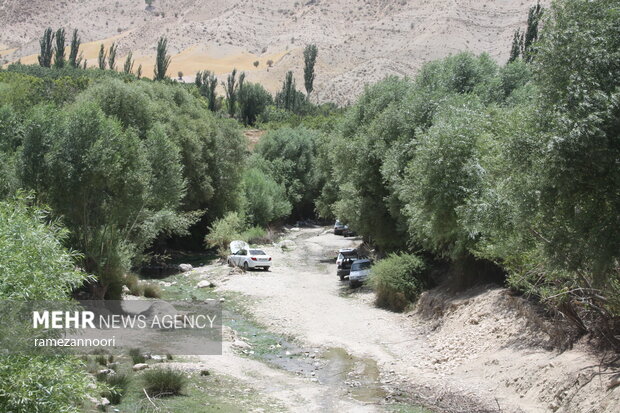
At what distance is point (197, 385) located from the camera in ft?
64.9

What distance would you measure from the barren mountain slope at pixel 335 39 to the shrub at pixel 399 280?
108 m

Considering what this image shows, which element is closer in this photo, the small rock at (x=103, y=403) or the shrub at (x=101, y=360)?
the small rock at (x=103, y=403)

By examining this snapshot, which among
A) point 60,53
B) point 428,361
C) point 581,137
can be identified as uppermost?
point 60,53

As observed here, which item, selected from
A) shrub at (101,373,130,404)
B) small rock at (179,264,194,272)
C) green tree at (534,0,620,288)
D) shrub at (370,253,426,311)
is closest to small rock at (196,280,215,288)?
small rock at (179,264,194,272)

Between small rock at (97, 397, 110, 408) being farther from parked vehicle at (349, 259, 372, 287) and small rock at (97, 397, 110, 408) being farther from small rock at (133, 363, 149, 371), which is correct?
parked vehicle at (349, 259, 372, 287)

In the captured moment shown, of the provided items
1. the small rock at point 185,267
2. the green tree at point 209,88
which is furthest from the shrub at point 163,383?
the green tree at point 209,88

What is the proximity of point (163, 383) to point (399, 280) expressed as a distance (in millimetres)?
16013

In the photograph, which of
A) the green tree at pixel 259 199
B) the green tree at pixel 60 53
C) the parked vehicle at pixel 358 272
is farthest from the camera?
the green tree at pixel 60 53

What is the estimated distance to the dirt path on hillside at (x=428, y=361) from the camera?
1714 cm

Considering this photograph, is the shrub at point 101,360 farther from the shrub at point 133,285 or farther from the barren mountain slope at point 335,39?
the barren mountain slope at point 335,39

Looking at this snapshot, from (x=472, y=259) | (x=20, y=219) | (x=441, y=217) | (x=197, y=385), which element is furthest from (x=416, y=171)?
(x=20, y=219)

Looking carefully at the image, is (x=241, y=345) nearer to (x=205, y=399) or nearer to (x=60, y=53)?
(x=205, y=399)

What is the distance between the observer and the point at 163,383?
18.5m

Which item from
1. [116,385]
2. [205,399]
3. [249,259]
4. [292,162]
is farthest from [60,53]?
[205,399]
